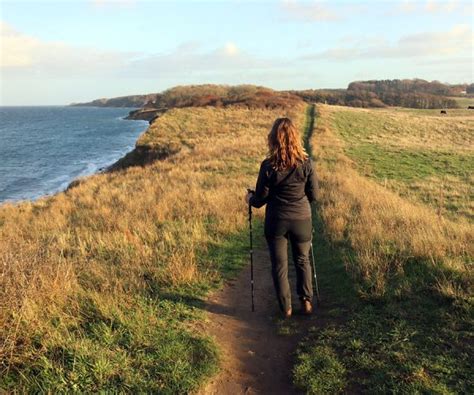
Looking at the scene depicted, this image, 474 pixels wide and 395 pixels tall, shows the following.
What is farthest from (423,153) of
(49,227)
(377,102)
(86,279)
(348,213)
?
(377,102)

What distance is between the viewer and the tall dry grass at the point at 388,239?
5898 millimetres

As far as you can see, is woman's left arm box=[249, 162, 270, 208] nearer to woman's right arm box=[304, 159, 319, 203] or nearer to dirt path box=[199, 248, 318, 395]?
woman's right arm box=[304, 159, 319, 203]

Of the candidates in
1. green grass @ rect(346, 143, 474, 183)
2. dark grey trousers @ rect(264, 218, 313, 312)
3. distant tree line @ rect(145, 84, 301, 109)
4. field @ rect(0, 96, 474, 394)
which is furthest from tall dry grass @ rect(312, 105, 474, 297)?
distant tree line @ rect(145, 84, 301, 109)

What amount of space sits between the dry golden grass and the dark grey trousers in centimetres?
163

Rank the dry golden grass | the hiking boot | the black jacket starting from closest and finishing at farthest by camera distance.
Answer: the dry golden grass < the black jacket < the hiking boot

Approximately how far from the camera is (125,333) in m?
4.67

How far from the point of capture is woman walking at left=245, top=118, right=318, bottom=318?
→ 16.2 feet

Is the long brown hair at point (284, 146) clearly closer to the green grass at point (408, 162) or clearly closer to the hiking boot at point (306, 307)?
the hiking boot at point (306, 307)

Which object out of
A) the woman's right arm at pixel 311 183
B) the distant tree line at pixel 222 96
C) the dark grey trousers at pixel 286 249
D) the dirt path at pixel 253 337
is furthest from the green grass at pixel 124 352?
the distant tree line at pixel 222 96

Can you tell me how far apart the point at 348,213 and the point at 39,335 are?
6.96 meters

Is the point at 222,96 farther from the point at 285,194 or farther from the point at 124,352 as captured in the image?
the point at 124,352

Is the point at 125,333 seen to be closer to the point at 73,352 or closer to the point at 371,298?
the point at 73,352

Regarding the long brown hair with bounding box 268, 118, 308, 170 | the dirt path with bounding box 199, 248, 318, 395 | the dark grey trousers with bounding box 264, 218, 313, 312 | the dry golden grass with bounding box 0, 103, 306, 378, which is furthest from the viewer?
the dark grey trousers with bounding box 264, 218, 313, 312

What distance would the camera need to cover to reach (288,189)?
507cm
